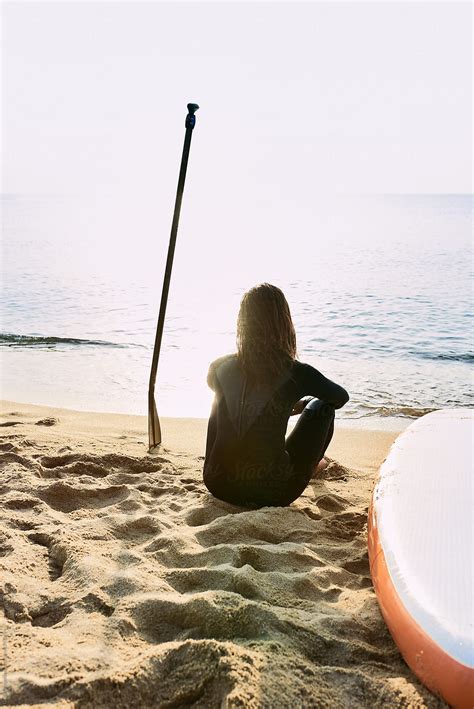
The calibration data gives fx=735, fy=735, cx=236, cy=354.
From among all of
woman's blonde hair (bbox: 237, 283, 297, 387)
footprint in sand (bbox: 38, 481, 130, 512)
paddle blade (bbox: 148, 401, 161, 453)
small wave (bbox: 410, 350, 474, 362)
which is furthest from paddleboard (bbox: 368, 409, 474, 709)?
small wave (bbox: 410, 350, 474, 362)

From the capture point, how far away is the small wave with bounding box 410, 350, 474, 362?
28.9ft

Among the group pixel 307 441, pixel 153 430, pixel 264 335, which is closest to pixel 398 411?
pixel 153 430

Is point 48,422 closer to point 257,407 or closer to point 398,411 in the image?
point 257,407

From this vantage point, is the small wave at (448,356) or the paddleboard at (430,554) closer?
the paddleboard at (430,554)

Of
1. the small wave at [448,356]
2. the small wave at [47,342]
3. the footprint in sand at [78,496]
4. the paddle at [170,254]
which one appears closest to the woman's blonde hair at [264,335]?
the footprint in sand at [78,496]

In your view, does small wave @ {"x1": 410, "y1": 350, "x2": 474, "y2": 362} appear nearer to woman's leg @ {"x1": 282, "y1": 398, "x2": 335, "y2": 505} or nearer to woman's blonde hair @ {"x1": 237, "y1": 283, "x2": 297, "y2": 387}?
woman's leg @ {"x1": 282, "y1": 398, "x2": 335, "y2": 505}

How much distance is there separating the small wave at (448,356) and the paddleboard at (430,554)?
17.2 feet

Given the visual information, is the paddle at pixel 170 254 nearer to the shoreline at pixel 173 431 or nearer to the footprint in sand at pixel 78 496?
the shoreline at pixel 173 431

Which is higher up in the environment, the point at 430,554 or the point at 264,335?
the point at 264,335

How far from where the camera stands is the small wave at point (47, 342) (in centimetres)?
930

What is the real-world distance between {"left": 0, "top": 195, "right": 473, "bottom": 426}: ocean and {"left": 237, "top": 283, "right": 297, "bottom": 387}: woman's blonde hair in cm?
284

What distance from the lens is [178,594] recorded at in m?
2.47

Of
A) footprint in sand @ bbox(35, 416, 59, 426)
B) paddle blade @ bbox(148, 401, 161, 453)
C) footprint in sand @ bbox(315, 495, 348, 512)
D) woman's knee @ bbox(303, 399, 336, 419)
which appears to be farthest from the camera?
footprint in sand @ bbox(35, 416, 59, 426)

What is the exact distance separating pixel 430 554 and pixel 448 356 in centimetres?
680
